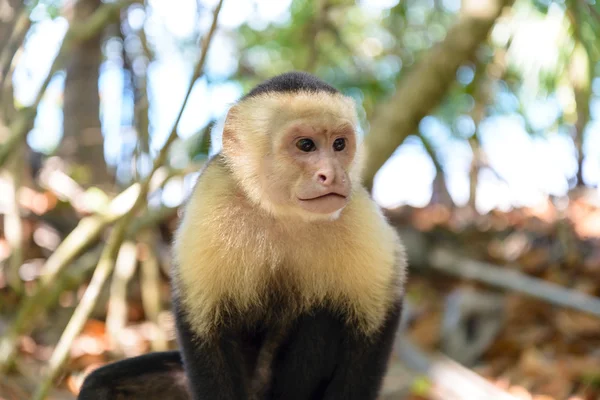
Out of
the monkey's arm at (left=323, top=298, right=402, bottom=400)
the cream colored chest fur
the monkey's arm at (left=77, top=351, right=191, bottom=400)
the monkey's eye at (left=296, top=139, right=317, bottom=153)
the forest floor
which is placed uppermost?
the monkey's eye at (left=296, top=139, right=317, bottom=153)

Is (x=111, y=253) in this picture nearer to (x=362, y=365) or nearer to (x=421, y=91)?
(x=362, y=365)

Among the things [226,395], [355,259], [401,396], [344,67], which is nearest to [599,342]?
[401,396]

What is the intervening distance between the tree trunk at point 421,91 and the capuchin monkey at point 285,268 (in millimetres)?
1981

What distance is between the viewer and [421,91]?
4.54 metres

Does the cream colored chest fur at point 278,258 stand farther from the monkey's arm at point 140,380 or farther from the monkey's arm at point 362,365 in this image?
the monkey's arm at point 140,380

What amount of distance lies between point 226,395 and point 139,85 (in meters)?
3.74

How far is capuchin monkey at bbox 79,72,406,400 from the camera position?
7.88ft

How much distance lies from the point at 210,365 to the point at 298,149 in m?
0.79

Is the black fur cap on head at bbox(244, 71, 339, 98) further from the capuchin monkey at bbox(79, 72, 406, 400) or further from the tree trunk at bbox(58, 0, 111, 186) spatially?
the tree trunk at bbox(58, 0, 111, 186)

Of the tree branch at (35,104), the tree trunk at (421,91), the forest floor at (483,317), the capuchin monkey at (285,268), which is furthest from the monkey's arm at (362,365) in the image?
the tree trunk at (421,91)

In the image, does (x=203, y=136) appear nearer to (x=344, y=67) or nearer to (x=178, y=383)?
(x=178, y=383)

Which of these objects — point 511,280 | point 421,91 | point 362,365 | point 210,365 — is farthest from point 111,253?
point 511,280

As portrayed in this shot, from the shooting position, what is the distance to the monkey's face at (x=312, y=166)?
7.38 feet

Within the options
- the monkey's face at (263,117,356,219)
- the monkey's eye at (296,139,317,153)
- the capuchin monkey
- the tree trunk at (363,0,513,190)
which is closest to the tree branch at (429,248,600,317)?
the tree trunk at (363,0,513,190)
